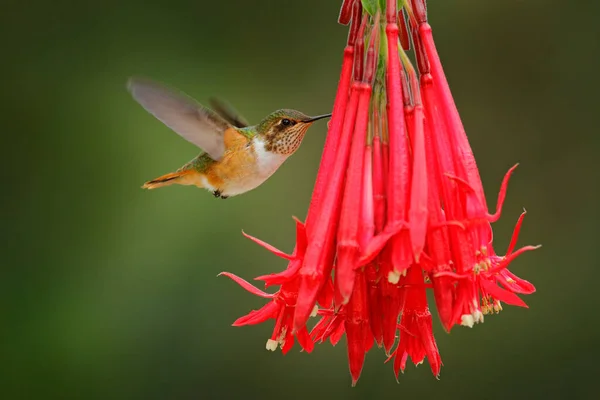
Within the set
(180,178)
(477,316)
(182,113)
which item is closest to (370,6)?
(477,316)

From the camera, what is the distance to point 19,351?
3.93 meters

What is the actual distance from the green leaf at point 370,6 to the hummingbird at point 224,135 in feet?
1.51

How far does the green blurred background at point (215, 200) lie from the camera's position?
3854 millimetres

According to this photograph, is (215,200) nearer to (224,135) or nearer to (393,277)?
(224,135)

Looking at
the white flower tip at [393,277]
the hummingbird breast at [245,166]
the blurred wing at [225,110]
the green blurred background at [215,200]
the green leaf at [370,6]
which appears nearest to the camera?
the white flower tip at [393,277]

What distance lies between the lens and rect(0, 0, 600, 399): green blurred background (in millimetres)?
3854

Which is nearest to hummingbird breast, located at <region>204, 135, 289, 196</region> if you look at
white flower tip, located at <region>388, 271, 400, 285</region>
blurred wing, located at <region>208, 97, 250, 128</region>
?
blurred wing, located at <region>208, 97, 250, 128</region>

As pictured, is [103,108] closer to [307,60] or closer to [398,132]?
[307,60]

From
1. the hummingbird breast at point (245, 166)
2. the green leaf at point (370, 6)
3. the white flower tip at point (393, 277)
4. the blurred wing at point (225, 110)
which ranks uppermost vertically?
the blurred wing at point (225, 110)

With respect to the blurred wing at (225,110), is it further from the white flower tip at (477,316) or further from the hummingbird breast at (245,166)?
the white flower tip at (477,316)

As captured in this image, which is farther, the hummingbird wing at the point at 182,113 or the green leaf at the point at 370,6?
the hummingbird wing at the point at 182,113

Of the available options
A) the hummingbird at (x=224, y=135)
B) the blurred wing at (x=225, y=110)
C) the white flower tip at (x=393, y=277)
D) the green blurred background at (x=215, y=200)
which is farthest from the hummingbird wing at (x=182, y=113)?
the green blurred background at (x=215, y=200)

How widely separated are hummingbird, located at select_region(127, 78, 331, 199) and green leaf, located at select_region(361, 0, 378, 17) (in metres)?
0.46

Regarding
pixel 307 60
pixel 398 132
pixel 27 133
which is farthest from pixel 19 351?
pixel 398 132
